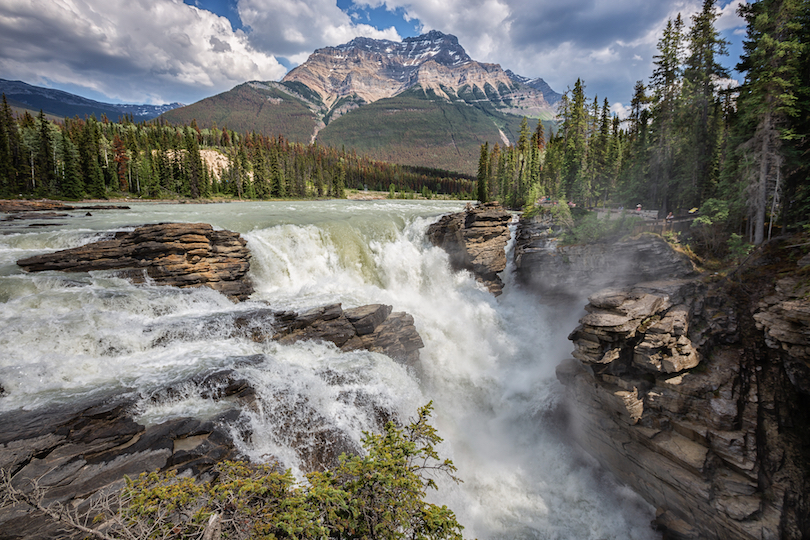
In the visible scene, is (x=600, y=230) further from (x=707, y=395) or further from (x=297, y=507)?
(x=297, y=507)

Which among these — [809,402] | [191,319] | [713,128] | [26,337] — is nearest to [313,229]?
[191,319]

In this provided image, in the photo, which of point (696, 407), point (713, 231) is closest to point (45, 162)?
point (696, 407)

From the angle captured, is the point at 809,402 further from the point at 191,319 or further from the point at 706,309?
the point at 191,319

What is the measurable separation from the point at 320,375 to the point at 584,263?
18.3 meters

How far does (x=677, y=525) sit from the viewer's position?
11.2 meters

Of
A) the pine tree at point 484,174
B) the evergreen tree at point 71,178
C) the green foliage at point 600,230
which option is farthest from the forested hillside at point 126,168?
the green foliage at point 600,230

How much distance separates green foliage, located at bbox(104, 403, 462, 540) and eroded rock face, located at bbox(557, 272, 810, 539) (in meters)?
11.1

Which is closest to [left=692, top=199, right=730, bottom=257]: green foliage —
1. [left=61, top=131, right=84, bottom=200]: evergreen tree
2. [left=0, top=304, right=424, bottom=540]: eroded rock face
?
[left=0, top=304, right=424, bottom=540]: eroded rock face

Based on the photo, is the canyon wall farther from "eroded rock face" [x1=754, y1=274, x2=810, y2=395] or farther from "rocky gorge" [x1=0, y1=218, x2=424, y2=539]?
"rocky gorge" [x1=0, y1=218, x2=424, y2=539]

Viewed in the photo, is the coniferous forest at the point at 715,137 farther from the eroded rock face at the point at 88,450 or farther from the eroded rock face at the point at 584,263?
the eroded rock face at the point at 88,450

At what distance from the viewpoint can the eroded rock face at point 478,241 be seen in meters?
26.1

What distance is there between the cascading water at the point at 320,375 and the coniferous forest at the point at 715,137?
11.7 m

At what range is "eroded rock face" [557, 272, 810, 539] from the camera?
10.4 m

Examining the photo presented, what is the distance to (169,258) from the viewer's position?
17250mm
